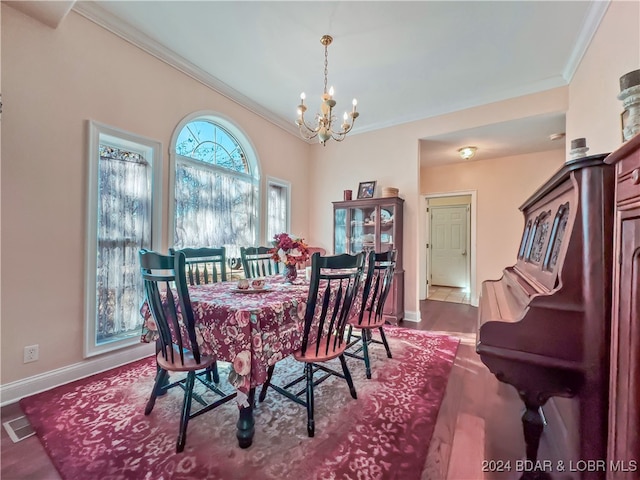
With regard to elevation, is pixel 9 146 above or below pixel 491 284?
above

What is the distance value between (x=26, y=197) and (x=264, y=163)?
2.60 m

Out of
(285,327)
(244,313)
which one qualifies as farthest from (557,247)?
(244,313)

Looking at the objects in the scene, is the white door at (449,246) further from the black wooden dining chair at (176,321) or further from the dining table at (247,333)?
the black wooden dining chair at (176,321)

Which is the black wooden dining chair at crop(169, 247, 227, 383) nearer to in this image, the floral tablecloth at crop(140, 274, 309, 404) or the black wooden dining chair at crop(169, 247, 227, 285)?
the black wooden dining chair at crop(169, 247, 227, 285)

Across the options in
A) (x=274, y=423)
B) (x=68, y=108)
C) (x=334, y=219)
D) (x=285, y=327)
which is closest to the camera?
(x=285, y=327)

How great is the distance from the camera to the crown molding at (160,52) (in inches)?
88.0

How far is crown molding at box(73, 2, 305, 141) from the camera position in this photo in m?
2.24

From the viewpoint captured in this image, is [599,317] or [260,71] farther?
[260,71]

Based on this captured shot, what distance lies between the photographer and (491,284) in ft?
7.22

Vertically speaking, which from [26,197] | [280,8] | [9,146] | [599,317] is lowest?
[599,317]

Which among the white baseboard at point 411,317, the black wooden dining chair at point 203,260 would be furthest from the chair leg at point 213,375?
the white baseboard at point 411,317

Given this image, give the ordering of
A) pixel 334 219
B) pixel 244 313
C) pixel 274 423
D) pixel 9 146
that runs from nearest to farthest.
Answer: pixel 244 313 → pixel 274 423 → pixel 9 146 → pixel 334 219

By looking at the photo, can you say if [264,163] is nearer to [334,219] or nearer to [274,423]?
[334,219]

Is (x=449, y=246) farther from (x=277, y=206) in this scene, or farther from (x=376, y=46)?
(x=376, y=46)
